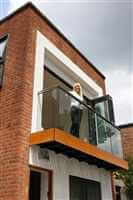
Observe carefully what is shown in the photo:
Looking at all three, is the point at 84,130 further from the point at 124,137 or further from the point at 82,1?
the point at 124,137

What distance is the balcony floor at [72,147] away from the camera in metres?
5.20

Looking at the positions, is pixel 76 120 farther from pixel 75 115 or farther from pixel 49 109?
pixel 49 109

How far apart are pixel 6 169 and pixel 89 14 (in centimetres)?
559

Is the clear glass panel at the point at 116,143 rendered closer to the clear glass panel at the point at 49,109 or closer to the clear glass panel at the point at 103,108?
the clear glass panel at the point at 103,108

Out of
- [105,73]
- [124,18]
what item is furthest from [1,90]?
[105,73]

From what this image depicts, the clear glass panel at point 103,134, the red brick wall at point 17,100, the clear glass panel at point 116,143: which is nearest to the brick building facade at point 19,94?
Result: the red brick wall at point 17,100

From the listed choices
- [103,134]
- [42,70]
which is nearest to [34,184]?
[103,134]

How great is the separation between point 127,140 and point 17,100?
422 inches

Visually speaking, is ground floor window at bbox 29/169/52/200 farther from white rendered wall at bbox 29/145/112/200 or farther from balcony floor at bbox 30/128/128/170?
balcony floor at bbox 30/128/128/170

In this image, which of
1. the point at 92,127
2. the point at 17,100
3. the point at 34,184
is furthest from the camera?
the point at 92,127

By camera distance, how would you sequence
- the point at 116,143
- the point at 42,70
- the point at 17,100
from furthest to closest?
the point at 116,143, the point at 42,70, the point at 17,100

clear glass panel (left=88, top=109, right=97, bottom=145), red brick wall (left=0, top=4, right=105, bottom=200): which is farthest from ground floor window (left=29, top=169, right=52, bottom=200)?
clear glass panel (left=88, top=109, right=97, bottom=145)

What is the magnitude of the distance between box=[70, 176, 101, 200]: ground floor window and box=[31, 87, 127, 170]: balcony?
0.61 m

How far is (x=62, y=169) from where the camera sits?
20.2 ft
